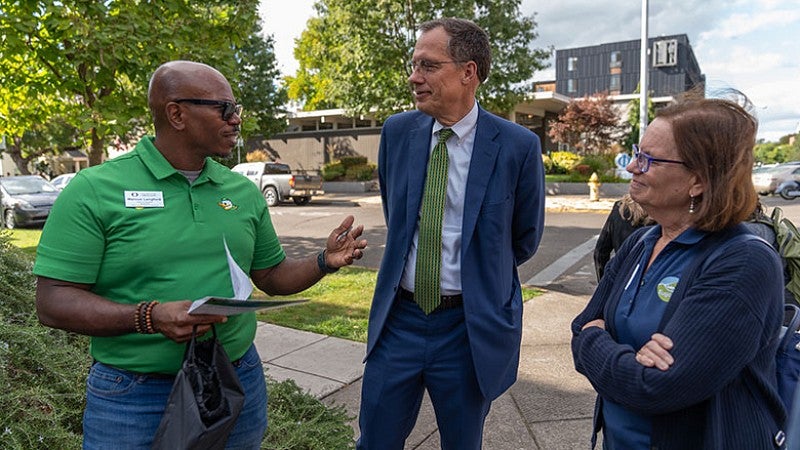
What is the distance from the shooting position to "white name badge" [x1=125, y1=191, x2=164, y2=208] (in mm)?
1710

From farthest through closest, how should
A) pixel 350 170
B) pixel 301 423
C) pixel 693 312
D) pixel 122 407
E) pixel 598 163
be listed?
pixel 350 170 < pixel 598 163 < pixel 301 423 < pixel 122 407 < pixel 693 312

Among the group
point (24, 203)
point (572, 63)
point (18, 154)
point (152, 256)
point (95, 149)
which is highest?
point (572, 63)

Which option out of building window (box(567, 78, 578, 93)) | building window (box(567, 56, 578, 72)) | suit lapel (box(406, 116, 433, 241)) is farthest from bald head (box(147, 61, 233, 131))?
building window (box(567, 56, 578, 72))

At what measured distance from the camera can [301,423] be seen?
333 cm

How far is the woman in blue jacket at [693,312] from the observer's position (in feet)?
4.89

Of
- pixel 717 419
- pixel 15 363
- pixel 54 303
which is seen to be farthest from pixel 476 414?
pixel 15 363

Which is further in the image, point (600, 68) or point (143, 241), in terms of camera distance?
point (600, 68)

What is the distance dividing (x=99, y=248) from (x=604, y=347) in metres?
1.55

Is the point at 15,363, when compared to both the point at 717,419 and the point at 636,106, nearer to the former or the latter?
the point at 717,419

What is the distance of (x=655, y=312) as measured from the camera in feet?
5.50

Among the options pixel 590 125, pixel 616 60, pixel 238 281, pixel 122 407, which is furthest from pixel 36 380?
pixel 616 60

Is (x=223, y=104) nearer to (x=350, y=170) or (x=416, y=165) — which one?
(x=416, y=165)

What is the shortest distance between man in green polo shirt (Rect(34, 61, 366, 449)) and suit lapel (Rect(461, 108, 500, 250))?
909 mm

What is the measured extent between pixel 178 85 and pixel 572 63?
324ft
